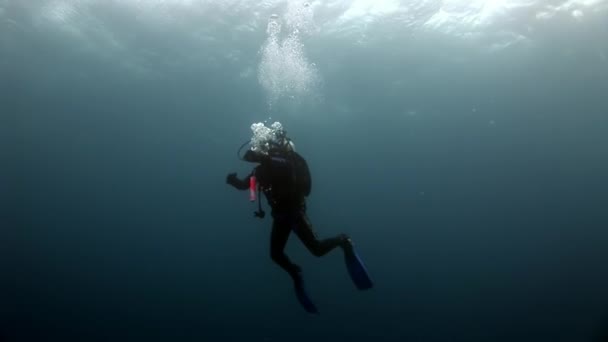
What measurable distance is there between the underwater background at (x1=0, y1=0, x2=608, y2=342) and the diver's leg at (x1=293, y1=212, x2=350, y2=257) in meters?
13.8

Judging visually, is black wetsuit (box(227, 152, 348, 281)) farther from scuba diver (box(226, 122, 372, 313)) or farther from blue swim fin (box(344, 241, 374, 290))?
blue swim fin (box(344, 241, 374, 290))

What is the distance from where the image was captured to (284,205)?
21.2ft

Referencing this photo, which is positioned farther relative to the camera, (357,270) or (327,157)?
(327,157)

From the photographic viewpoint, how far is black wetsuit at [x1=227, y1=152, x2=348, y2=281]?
20.4 ft

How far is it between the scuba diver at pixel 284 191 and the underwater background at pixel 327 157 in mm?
13296

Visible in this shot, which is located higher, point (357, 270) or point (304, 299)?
point (357, 270)

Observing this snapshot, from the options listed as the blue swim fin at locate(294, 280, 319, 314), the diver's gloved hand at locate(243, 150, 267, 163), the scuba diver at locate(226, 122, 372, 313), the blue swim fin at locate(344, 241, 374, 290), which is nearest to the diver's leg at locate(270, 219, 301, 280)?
the scuba diver at locate(226, 122, 372, 313)

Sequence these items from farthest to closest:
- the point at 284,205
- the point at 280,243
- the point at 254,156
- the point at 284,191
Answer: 1. the point at 280,243
2. the point at 284,205
3. the point at 284,191
4. the point at 254,156

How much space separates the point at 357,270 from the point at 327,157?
38116 mm

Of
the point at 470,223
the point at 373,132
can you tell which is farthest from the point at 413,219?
the point at 373,132

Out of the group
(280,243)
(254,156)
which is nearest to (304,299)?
(280,243)

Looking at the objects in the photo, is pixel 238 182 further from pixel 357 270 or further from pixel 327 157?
pixel 327 157

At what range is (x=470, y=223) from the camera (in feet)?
203

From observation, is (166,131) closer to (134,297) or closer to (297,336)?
(297,336)
